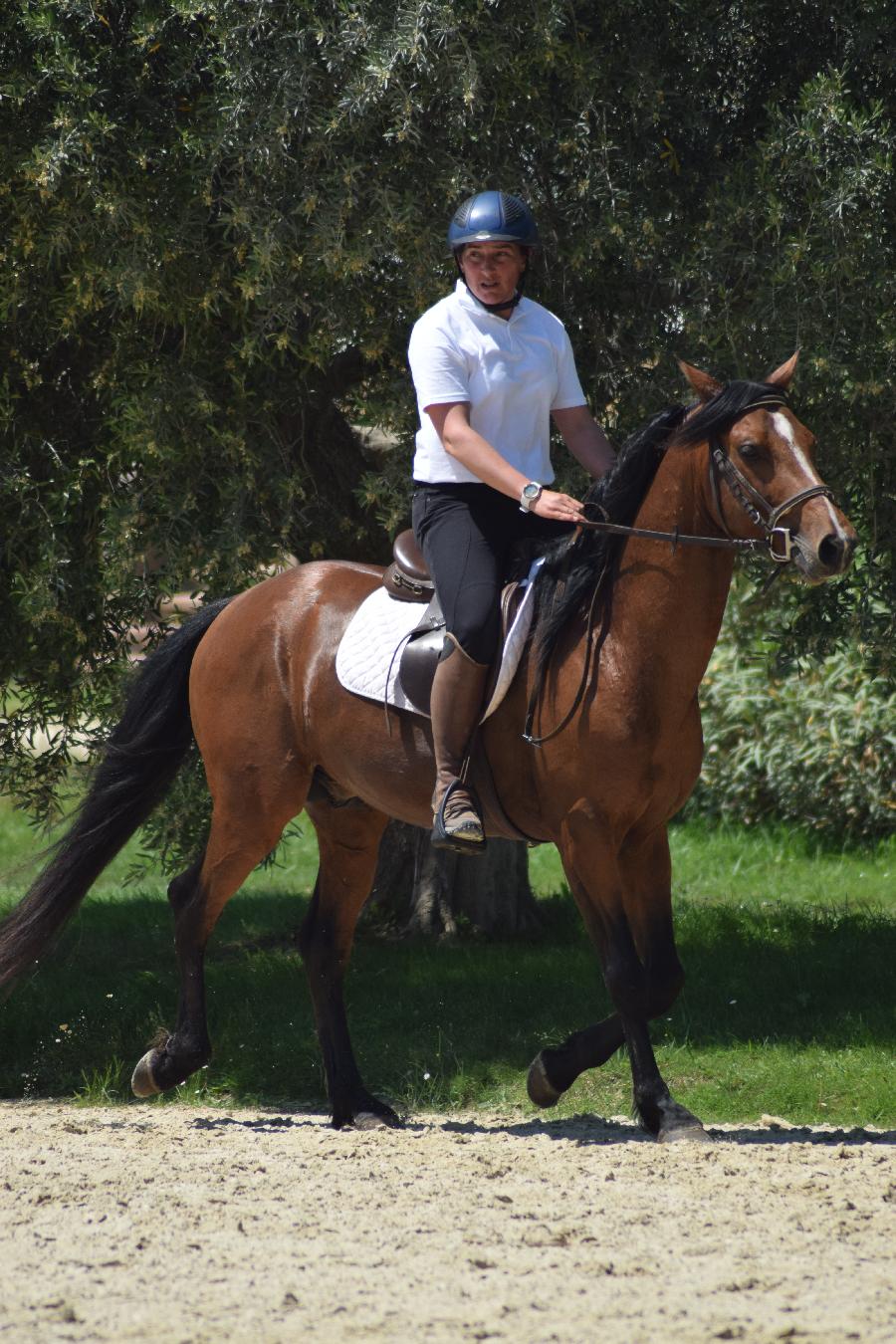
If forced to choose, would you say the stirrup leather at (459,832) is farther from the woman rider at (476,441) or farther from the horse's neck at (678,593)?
the horse's neck at (678,593)

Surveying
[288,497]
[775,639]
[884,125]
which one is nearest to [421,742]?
[288,497]

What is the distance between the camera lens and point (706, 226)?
6473 millimetres

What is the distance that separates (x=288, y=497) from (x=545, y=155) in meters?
1.82

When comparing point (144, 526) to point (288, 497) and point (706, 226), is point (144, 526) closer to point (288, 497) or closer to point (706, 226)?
point (288, 497)

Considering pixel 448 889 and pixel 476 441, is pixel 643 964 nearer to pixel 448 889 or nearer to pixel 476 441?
pixel 476 441

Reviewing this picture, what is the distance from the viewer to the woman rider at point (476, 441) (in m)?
5.20

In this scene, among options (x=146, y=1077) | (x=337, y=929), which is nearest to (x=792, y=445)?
(x=337, y=929)

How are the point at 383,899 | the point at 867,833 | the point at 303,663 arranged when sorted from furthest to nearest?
1. the point at 867,833
2. the point at 383,899
3. the point at 303,663

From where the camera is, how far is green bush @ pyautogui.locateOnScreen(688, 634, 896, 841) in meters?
11.2

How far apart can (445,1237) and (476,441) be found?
2.40 m

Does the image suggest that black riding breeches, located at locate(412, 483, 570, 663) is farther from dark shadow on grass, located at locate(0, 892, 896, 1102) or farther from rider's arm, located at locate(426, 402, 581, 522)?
dark shadow on grass, located at locate(0, 892, 896, 1102)

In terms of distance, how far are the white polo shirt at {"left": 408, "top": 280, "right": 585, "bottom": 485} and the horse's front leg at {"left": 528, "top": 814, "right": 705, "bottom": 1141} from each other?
129cm

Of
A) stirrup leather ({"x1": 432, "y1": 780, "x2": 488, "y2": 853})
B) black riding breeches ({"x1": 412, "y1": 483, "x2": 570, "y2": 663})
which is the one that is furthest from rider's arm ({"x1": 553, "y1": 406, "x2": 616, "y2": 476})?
stirrup leather ({"x1": 432, "y1": 780, "x2": 488, "y2": 853})

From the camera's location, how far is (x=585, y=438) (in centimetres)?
563
